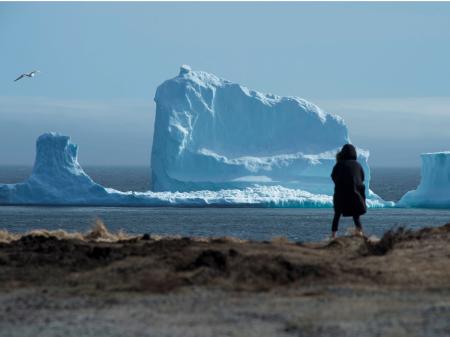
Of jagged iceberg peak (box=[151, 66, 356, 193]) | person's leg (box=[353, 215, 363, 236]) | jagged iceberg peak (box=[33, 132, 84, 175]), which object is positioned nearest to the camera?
person's leg (box=[353, 215, 363, 236])

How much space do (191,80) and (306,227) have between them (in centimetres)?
1195

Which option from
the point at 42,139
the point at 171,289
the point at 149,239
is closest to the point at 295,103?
the point at 42,139

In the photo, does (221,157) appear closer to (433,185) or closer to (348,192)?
(433,185)

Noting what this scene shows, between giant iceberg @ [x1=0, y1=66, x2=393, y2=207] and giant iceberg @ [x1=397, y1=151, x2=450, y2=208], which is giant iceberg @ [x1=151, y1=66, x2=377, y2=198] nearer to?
giant iceberg @ [x1=0, y1=66, x2=393, y2=207]

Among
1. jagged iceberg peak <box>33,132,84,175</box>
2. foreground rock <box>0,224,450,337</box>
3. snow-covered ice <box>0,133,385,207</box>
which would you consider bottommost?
foreground rock <box>0,224,450,337</box>

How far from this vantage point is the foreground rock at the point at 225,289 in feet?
21.5

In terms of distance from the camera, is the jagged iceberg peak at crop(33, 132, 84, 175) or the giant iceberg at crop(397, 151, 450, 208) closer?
the jagged iceberg peak at crop(33, 132, 84, 175)

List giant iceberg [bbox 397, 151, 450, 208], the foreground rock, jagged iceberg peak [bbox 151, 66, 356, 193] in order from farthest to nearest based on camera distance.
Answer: jagged iceberg peak [bbox 151, 66, 356, 193]
giant iceberg [bbox 397, 151, 450, 208]
the foreground rock

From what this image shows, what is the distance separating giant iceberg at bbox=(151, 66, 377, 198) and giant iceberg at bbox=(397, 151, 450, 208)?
239 centimetres

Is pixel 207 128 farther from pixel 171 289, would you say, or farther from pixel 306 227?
pixel 171 289

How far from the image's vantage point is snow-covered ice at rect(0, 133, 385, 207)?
145 feet

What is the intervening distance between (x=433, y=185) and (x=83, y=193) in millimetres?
15706

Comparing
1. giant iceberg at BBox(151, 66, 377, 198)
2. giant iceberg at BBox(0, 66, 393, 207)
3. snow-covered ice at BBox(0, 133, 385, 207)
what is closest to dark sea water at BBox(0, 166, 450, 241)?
snow-covered ice at BBox(0, 133, 385, 207)

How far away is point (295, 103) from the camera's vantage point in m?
49.1
